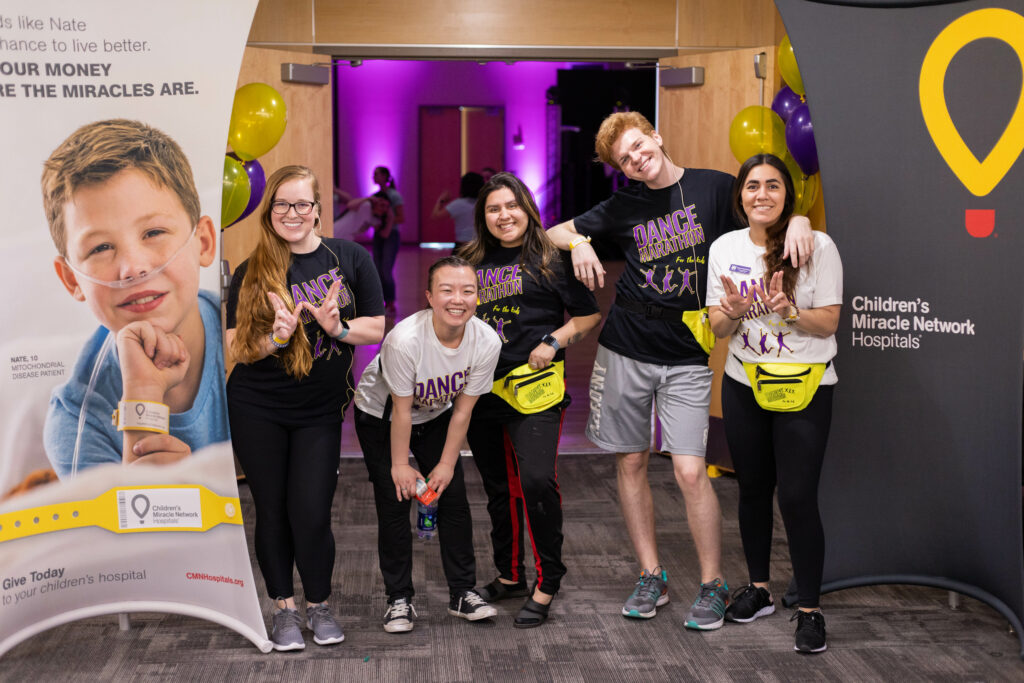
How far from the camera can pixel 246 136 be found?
4141mm

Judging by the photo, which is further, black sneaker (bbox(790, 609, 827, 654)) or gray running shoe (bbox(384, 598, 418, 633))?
gray running shoe (bbox(384, 598, 418, 633))

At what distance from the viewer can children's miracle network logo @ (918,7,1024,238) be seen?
2.98 meters

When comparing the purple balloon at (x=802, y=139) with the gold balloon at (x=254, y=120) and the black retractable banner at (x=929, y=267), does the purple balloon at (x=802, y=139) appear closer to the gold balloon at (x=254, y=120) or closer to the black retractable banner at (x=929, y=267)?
the black retractable banner at (x=929, y=267)

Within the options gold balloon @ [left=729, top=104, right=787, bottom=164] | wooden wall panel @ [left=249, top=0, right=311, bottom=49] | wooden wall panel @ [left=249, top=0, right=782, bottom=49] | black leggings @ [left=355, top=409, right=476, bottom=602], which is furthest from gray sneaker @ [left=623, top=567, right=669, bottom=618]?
wooden wall panel @ [left=249, top=0, right=311, bottom=49]

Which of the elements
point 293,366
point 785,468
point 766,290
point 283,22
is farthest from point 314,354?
point 283,22

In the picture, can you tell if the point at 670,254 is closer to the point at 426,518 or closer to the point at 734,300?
the point at 734,300

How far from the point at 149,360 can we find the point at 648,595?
173 centimetres

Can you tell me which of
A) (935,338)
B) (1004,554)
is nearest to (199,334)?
(935,338)

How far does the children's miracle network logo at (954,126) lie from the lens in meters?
2.98

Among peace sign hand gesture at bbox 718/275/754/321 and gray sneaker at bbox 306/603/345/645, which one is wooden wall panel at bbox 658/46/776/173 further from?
gray sneaker at bbox 306/603/345/645

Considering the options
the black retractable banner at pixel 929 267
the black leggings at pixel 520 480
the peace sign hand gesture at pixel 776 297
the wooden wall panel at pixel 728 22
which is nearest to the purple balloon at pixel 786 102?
the wooden wall panel at pixel 728 22

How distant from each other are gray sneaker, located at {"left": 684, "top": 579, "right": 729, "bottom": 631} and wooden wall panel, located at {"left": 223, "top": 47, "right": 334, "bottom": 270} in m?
2.69

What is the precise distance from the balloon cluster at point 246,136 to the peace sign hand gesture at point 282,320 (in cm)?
138

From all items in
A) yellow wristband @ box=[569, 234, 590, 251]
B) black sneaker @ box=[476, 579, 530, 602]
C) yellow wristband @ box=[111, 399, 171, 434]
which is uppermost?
yellow wristband @ box=[569, 234, 590, 251]
